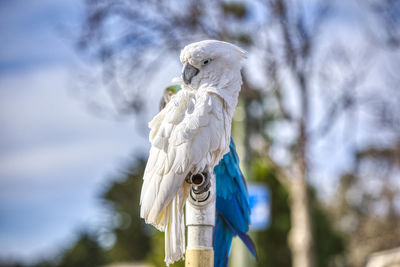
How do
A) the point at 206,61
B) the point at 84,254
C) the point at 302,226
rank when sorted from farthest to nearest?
the point at 84,254 < the point at 302,226 < the point at 206,61

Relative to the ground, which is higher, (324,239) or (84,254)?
(84,254)

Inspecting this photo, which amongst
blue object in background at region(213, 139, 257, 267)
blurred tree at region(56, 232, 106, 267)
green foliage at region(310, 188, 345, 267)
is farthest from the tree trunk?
blurred tree at region(56, 232, 106, 267)

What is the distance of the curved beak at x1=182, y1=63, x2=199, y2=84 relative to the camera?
109 inches

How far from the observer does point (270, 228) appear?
9.14 metres

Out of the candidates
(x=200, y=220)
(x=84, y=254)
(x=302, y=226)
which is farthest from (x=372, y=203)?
(x=200, y=220)

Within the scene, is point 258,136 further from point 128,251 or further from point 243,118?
point 128,251

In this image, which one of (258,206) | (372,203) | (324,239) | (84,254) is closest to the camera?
(258,206)

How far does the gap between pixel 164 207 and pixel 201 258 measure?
12.4 inches

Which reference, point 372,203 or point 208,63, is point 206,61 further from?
point 372,203

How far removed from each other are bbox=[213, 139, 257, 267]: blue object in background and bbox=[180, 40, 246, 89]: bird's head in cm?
77

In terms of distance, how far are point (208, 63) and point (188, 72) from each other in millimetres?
119

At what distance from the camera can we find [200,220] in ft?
8.71

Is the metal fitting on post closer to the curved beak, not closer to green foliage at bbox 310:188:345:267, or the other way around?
the curved beak

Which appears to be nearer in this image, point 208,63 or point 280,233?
point 208,63
